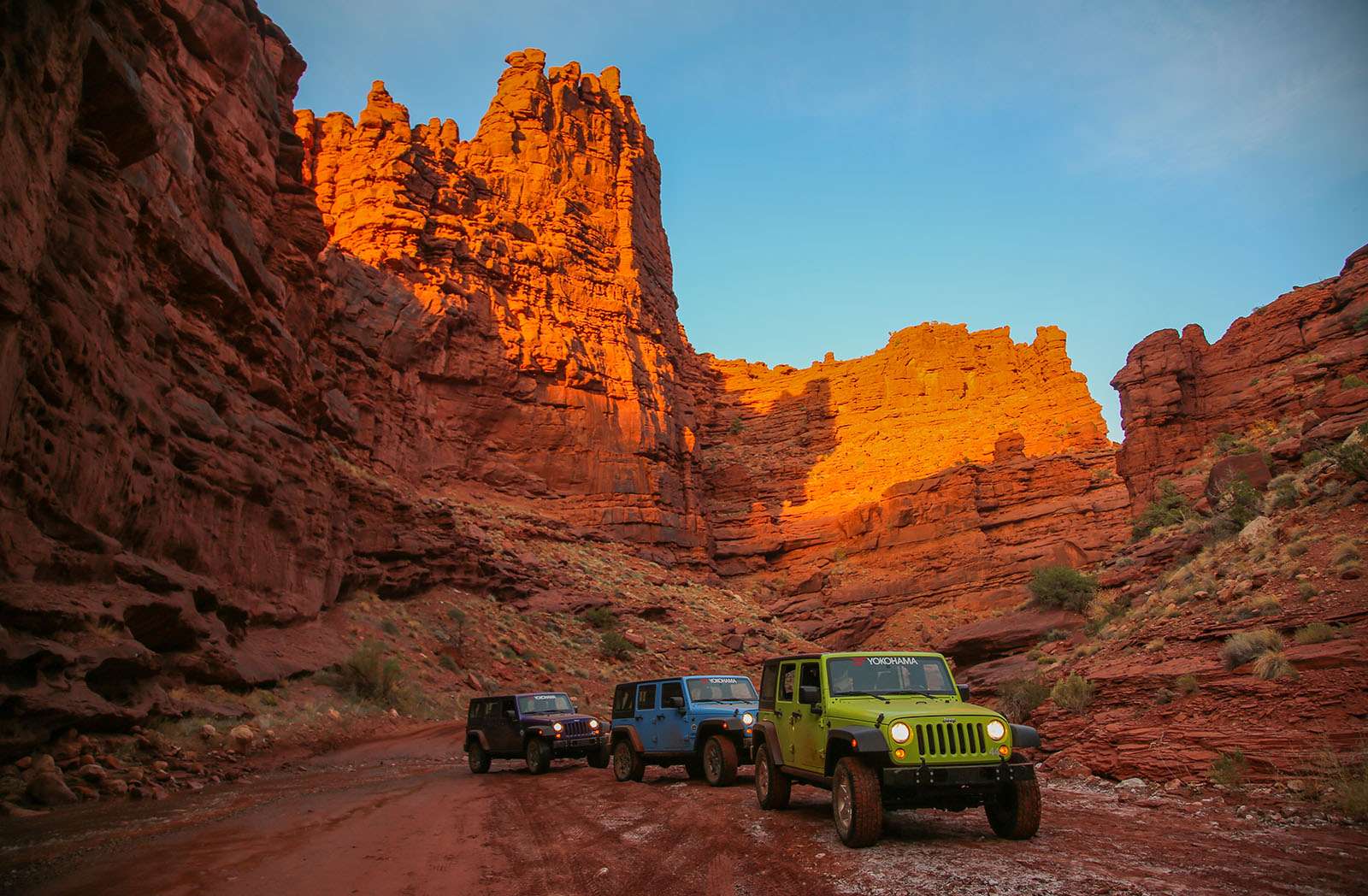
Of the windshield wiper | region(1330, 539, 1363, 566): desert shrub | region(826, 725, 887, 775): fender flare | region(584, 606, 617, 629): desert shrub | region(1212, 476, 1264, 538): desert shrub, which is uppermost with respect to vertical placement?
region(1212, 476, 1264, 538): desert shrub

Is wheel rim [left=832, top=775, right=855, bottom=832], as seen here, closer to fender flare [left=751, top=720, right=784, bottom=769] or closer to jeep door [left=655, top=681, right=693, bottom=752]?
fender flare [left=751, top=720, right=784, bottom=769]

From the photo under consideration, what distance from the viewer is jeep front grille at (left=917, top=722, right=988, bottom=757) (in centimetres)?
692

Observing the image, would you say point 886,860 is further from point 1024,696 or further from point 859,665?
point 1024,696

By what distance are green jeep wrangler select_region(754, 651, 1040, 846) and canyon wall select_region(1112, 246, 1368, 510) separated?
36098 millimetres

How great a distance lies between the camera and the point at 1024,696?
14.2 metres

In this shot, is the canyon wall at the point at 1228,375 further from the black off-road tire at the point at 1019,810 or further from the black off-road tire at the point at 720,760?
the black off-road tire at the point at 1019,810

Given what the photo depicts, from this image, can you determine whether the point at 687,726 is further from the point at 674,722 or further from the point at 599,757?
the point at 599,757

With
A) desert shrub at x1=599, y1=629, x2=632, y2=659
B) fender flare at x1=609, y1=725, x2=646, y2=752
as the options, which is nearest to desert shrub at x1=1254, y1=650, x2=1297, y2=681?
fender flare at x1=609, y1=725, x2=646, y2=752

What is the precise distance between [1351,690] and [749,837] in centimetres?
655

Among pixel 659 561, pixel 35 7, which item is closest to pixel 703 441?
pixel 659 561

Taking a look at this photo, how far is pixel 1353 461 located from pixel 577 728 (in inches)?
573

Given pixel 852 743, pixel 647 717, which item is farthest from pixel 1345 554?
pixel 647 717

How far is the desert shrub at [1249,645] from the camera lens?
397 inches

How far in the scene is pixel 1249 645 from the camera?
10227 mm
